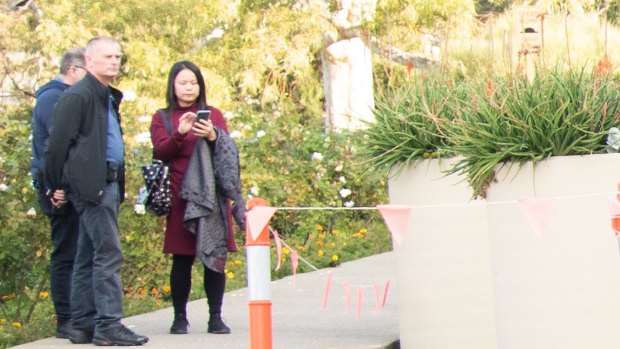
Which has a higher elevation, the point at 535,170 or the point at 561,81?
the point at 561,81

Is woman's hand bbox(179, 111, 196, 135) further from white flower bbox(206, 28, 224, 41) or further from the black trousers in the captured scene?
white flower bbox(206, 28, 224, 41)

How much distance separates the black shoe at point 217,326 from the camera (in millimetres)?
7324

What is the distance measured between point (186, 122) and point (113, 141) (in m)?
0.41

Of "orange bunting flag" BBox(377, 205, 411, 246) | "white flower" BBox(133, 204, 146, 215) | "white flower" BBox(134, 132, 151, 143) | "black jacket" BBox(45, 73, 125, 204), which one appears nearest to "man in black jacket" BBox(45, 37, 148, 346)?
"black jacket" BBox(45, 73, 125, 204)

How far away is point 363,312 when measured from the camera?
27.4 feet

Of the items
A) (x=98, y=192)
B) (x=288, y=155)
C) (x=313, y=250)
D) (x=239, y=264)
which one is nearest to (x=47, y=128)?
(x=98, y=192)

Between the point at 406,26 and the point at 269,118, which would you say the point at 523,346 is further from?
the point at 406,26

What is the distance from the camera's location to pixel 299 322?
314 inches

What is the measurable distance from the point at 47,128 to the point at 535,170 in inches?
110

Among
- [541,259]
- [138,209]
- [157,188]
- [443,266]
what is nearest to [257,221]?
[541,259]

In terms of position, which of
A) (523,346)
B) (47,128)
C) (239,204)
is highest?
(47,128)

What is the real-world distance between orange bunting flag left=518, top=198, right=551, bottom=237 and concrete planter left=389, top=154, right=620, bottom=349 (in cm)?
8

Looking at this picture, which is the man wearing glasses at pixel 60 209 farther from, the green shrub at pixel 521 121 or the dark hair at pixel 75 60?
the green shrub at pixel 521 121

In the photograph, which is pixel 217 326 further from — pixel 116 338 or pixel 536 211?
pixel 536 211
